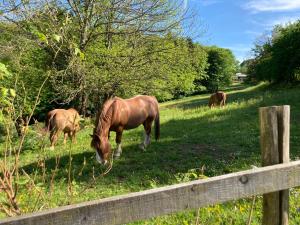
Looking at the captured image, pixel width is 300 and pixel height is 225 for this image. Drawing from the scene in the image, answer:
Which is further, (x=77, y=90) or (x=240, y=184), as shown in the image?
(x=77, y=90)

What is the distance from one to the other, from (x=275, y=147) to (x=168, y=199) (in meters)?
1.09

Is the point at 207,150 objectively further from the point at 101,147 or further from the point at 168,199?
the point at 168,199

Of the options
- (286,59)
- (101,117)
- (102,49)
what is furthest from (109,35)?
(286,59)

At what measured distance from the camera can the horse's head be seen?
9.02 m

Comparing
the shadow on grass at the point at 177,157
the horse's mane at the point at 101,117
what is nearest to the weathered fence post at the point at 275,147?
the shadow on grass at the point at 177,157

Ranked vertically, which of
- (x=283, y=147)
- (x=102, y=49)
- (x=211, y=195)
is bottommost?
(x=211, y=195)

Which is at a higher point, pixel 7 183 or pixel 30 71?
pixel 30 71

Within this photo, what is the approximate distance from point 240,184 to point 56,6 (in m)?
16.2

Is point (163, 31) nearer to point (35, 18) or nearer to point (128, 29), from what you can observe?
point (128, 29)

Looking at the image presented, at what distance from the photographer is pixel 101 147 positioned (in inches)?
355

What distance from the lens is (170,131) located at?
48.1ft

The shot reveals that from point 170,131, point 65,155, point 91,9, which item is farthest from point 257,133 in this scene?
point 91,9

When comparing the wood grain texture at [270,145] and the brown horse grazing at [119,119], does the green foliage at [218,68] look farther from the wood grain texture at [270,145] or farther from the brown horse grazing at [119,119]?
the wood grain texture at [270,145]

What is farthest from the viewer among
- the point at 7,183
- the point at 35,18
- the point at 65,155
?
the point at 35,18
